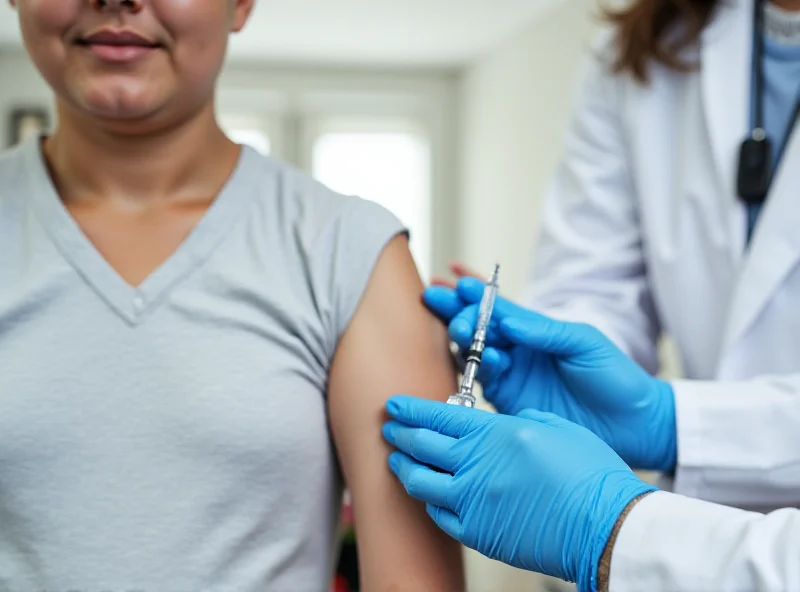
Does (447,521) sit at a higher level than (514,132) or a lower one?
lower

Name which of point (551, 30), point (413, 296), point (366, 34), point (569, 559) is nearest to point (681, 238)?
point (413, 296)

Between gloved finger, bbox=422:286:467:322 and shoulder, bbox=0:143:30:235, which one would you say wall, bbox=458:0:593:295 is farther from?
shoulder, bbox=0:143:30:235

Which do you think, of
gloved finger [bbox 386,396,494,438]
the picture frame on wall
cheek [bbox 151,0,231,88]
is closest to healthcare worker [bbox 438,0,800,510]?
gloved finger [bbox 386,396,494,438]

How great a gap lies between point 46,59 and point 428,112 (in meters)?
5.96

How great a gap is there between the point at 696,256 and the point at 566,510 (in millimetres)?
649

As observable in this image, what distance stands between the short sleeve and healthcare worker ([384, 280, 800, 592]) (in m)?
0.12

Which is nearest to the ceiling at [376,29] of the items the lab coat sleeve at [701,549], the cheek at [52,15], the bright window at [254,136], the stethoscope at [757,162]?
the bright window at [254,136]

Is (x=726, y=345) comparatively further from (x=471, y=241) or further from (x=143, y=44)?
(x=471, y=241)

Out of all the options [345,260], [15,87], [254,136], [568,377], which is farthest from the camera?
[254,136]

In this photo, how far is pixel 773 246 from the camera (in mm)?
1235

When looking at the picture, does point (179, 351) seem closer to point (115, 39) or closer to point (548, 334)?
point (115, 39)

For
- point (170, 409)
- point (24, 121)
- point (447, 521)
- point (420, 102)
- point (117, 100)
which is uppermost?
point (420, 102)

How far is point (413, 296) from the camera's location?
1025mm

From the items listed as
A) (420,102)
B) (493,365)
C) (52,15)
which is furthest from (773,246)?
(420,102)
